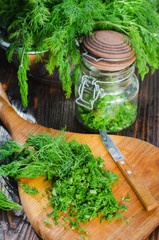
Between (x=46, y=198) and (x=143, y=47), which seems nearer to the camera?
(x=46, y=198)

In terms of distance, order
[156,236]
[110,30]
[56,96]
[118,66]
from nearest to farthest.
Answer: [156,236]
[118,66]
[110,30]
[56,96]

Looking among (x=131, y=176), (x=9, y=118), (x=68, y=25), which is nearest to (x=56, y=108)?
(x=9, y=118)

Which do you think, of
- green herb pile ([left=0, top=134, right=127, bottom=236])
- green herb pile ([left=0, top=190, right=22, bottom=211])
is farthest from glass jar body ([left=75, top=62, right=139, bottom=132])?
green herb pile ([left=0, top=190, right=22, bottom=211])

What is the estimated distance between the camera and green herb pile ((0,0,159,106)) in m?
0.95

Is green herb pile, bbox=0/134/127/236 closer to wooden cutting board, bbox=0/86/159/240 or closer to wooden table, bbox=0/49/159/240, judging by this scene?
wooden cutting board, bbox=0/86/159/240

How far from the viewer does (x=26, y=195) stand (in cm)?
82

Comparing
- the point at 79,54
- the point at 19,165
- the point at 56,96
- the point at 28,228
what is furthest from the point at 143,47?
the point at 28,228

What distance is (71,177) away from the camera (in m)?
0.78

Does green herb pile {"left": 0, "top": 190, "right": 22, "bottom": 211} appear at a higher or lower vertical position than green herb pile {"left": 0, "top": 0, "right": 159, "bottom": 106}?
lower

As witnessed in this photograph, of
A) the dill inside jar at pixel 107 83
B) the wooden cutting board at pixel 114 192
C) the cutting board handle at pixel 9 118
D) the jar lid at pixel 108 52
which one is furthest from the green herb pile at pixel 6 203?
the jar lid at pixel 108 52

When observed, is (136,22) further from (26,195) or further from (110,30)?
(26,195)

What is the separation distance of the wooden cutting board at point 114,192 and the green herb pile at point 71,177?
3 centimetres

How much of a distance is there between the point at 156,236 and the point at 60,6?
34.6 inches

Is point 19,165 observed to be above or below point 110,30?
below
